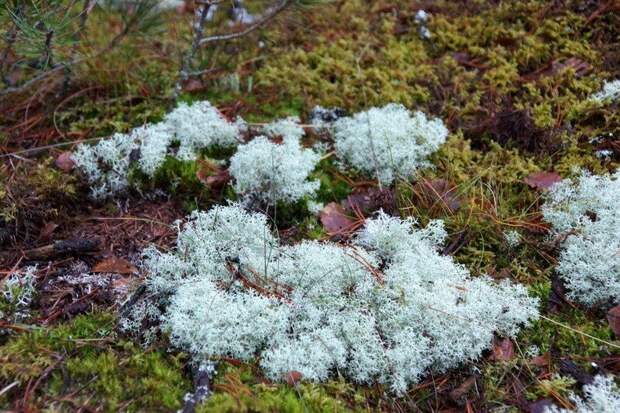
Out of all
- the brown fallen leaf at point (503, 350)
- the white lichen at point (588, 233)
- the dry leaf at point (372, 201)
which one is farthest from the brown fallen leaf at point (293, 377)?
the white lichen at point (588, 233)

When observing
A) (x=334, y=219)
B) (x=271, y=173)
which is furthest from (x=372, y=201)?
(x=271, y=173)

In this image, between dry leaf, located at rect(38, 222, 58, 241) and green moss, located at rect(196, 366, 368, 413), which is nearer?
green moss, located at rect(196, 366, 368, 413)

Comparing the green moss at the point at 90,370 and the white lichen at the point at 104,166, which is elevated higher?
the white lichen at the point at 104,166

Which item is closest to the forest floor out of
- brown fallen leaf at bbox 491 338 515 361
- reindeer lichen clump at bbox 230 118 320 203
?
brown fallen leaf at bbox 491 338 515 361

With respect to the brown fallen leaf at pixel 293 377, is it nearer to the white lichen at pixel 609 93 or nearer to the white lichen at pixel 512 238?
the white lichen at pixel 512 238

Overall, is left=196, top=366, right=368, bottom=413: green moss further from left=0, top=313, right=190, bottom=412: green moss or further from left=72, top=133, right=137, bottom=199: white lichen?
left=72, top=133, right=137, bottom=199: white lichen

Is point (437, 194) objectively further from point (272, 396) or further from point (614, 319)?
point (272, 396)

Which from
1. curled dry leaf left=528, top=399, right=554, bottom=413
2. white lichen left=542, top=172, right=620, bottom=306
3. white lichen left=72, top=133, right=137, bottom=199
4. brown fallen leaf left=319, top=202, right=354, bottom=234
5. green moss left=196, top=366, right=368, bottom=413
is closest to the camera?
green moss left=196, top=366, right=368, bottom=413
